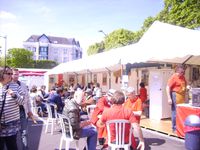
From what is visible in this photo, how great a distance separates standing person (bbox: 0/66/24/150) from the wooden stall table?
169 inches

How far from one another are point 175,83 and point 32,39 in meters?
96.9

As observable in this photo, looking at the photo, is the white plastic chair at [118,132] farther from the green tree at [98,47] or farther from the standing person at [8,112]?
the green tree at [98,47]

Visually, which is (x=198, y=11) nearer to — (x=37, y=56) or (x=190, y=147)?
(x=190, y=147)

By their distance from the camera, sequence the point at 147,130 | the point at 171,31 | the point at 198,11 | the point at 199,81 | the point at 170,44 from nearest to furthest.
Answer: the point at 147,130, the point at 170,44, the point at 171,31, the point at 199,81, the point at 198,11

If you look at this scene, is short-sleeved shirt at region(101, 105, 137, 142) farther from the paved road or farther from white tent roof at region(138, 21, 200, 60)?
white tent roof at region(138, 21, 200, 60)

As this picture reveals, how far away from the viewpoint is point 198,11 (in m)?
19.6

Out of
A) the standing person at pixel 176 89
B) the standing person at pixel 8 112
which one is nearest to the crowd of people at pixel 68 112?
the standing person at pixel 8 112

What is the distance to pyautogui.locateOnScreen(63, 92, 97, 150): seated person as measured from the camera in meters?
4.92

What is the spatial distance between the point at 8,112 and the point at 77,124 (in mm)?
1606

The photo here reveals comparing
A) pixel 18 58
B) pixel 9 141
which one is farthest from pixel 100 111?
pixel 18 58

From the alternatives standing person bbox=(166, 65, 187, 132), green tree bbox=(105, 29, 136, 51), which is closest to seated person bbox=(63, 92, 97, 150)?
standing person bbox=(166, 65, 187, 132)

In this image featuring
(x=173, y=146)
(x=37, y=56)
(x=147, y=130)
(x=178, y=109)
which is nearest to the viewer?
(x=173, y=146)

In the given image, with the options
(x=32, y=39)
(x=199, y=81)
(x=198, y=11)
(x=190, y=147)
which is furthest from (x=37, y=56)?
(x=190, y=147)

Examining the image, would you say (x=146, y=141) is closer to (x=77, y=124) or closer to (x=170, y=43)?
(x=77, y=124)
